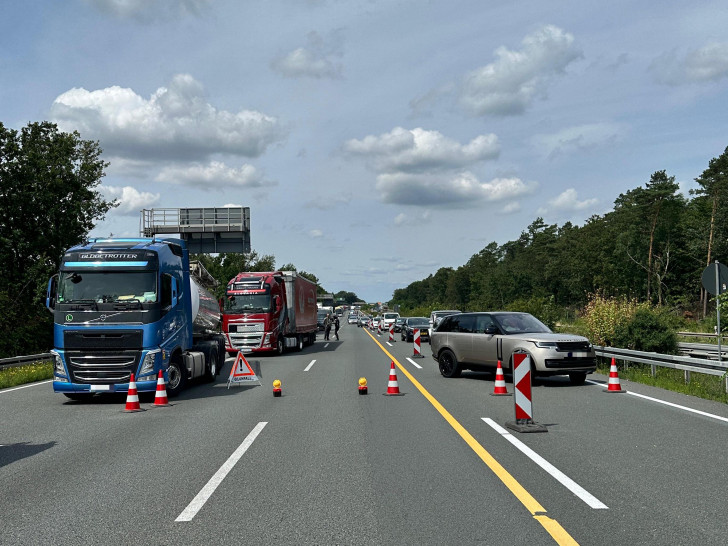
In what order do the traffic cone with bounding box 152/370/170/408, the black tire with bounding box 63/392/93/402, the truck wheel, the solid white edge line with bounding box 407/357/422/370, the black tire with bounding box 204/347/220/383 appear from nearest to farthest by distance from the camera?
the traffic cone with bounding box 152/370/170/408
the black tire with bounding box 63/392/93/402
the truck wheel
the black tire with bounding box 204/347/220/383
the solid white edge line with bounding box 407/357/422/370

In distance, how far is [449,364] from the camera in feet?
56.0

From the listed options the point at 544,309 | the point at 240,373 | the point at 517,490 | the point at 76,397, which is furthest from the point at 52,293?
the point at 544,309

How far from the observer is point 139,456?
7922 millimetres

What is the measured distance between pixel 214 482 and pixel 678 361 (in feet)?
39.8

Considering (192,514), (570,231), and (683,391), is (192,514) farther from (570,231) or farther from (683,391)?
(570,231)

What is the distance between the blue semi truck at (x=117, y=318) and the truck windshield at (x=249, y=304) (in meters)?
12.9

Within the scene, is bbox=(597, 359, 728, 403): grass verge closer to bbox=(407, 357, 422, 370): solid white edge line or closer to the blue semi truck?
bbox=(407, 357, 422, 370): solid white edge line

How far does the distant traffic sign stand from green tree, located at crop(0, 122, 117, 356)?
2746cm

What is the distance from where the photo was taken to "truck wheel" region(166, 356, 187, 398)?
1395 cm

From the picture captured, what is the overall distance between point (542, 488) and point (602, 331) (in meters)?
15.1

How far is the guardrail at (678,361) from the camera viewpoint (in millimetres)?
13180

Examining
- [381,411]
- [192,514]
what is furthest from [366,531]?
[381,411]

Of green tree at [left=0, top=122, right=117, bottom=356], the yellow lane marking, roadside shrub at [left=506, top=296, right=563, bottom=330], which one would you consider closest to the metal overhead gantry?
green tree at [left=0, top=122, right=117, bottom=356]

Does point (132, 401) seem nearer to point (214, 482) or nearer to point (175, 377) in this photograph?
point (175, 377)
